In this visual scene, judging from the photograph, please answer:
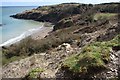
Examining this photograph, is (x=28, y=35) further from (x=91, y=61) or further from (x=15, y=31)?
(x=91, y=61)

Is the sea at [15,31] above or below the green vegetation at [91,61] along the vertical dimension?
below

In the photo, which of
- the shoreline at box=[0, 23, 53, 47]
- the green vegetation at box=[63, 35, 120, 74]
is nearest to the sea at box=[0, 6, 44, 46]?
the shoreline at box=[0, 23, 53, 47]

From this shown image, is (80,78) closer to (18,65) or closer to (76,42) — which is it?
(18,65)

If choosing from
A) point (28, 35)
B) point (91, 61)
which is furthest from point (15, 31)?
point (91, 61)

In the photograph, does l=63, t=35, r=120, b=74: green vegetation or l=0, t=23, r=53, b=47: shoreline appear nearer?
l=63, t=35, r=120, b=74: green vegetation

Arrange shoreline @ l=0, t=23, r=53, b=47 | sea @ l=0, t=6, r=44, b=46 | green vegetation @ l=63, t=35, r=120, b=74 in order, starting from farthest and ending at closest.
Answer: sea @ l=0, t=6, r=44, b=46 < shoreline @ l=0, t=23, r=53, b=47 < green vegetation @ l=63, t=35, r=120, b=74

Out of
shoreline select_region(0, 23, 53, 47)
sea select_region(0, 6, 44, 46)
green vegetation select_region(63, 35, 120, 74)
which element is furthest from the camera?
sea select_region(0, 6, 44, 46)

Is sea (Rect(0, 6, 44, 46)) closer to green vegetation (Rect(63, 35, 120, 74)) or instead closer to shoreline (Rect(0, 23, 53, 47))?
shoreline (Rect(0, 23, 53, 47))

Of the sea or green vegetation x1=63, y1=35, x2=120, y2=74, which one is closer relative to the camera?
green vegetation x1=63, y1=35, x2=120, y2=74

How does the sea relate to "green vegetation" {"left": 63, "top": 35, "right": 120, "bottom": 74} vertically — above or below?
below

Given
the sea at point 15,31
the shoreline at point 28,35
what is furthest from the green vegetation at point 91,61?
the sea at point 15,31

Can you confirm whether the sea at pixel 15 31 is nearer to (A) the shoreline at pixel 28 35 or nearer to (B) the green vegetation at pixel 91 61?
(A) the shoreline at pixel 28 35

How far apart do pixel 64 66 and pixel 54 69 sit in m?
1.97

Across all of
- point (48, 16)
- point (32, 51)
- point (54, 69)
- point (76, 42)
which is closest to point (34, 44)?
point (32, 51)
